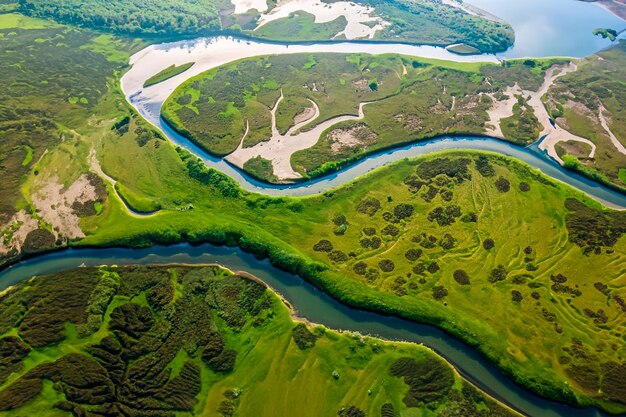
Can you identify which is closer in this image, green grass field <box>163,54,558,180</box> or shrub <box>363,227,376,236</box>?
shrub <box>363,227,376,236</box>

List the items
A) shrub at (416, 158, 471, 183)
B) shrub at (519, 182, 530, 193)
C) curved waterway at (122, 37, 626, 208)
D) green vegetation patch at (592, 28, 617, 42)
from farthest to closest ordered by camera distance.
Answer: green vegetation patch at (592, 28, 617, 42) < curved waterway at (122, 37, 626, 208) < shrub at (416, 158, 471, 183) < shrub at (519, 182, 530, 193)

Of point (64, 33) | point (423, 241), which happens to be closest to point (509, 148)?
point (423, 241)

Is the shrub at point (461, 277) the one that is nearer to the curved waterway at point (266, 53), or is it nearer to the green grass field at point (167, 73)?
the curved waterway at point (266, 53)

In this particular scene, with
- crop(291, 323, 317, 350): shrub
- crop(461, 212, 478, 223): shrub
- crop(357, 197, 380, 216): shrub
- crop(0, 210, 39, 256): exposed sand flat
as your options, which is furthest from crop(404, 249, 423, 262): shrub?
crop(0, 210, 39, 256): exposed sand flat

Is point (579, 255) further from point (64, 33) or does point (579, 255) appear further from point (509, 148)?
point (64, 33)

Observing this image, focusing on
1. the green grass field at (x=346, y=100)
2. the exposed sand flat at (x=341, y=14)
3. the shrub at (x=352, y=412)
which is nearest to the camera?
the shrub at (x=352, y=412)

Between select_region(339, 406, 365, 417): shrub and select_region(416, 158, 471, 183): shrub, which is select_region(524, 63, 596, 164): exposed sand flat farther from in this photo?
select_region(339, 406, 365, 417): shrub

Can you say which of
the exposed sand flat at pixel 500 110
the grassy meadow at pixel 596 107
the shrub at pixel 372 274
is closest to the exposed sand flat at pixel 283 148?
the shrub at pixel 372 274

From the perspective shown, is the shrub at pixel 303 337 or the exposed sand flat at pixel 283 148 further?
the exposed sand flat at pixel 283 148
